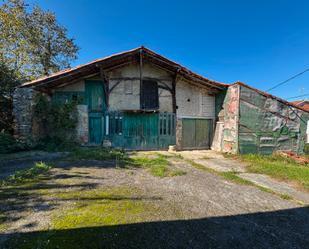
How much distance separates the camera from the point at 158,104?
10.1 meters

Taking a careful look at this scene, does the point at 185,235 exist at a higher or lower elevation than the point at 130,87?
lower

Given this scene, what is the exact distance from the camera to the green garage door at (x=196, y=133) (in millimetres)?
10438

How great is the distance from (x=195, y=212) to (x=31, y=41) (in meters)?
19.3

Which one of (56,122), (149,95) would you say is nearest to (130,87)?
(149,95)

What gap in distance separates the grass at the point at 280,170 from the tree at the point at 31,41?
54.6ft

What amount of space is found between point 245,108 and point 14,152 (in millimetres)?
11281

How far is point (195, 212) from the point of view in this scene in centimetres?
304

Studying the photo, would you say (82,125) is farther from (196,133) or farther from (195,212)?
(195,212)

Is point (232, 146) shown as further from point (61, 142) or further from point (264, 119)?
point (61, 142)

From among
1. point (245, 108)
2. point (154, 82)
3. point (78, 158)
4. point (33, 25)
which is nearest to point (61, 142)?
point (78, 158)

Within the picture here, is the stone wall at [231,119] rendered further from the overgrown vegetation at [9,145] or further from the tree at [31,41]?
the tree at [31,41]

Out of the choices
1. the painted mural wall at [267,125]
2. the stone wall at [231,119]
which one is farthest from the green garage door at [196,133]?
the painted mural wall at [267,125]

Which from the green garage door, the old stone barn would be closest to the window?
the old stone barn

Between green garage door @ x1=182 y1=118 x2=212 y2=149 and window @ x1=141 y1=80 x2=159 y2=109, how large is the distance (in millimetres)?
2139
